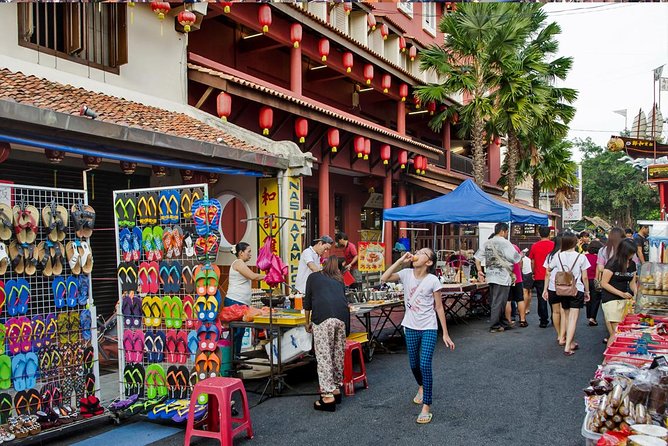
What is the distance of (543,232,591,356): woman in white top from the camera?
8.26 m

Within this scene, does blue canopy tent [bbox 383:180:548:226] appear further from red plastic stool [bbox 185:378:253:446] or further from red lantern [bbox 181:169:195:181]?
red plastic stool [bbox 185:378:253:446]

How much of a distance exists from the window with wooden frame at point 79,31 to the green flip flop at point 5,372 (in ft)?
16.1

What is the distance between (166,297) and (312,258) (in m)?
3.00

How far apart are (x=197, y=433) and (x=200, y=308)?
50.1 inches

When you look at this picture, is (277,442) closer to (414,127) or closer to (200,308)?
(200,308)

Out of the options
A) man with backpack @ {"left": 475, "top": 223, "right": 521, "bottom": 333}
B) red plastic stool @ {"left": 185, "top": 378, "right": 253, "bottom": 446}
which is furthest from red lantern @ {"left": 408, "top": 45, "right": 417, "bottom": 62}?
Answer: red plastic stool @ {"left": 185, "top": 378, "right": 253, "bottom": 446}

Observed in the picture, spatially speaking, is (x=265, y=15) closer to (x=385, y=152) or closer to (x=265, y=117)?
(x=265, y=117)

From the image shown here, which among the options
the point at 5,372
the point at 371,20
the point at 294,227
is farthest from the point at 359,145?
the point at 5,372

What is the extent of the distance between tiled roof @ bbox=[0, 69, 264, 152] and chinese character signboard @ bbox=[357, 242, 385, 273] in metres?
2.73

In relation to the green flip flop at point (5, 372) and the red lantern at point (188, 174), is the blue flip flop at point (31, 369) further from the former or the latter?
the red lantern at point (188, 174)

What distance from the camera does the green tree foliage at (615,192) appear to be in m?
46.5

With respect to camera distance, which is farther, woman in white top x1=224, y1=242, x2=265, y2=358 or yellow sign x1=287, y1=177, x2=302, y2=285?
yellow sign x1=287, y1=177, x2=302, y2=285

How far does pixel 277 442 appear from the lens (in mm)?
5188

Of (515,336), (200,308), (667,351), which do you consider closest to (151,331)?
(200,308)
